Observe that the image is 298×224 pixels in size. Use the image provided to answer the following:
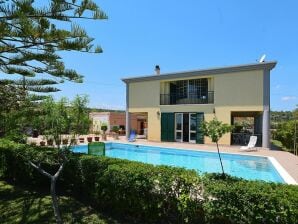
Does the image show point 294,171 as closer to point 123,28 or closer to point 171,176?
point 171,176

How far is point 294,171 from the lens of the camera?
1202 centimetres

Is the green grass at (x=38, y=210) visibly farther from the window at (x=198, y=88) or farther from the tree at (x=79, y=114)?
the window at (x=198, y=88)

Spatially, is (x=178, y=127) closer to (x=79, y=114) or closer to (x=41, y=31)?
(x=79, y=114)

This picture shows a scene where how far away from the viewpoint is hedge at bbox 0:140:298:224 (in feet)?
15.9

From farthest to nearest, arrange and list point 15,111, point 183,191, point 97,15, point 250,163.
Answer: point 250,163 → point 15,111 → point 183,191 → point 97,15

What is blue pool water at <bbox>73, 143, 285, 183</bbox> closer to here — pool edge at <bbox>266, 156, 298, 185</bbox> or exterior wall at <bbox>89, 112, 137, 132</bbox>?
pool edge at <bbox>266, 156, 298, 185</bbox>

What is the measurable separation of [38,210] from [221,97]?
18.3 metres

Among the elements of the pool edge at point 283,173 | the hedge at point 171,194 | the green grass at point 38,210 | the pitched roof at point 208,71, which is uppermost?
the pitched roof at point 208,71

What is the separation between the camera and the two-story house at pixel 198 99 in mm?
20875

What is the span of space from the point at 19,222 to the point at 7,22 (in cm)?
416

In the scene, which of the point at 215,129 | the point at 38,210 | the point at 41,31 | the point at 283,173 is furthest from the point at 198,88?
the point at 41,31

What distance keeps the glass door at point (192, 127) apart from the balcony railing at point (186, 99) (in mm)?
1338

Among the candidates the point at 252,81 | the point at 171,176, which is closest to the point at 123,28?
the point at 171,176

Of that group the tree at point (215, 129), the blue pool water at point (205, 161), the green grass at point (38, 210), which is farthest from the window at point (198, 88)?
the green grass at point (38, 210)
